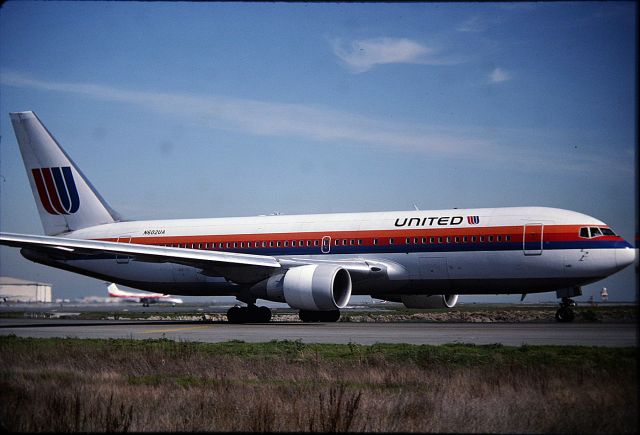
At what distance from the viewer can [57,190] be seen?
37125mm

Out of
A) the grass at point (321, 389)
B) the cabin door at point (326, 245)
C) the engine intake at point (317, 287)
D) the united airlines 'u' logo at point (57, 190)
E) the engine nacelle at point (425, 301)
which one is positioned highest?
the united airlines 'u' logo at point (57, 190)

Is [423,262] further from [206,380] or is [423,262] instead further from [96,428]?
[96,428]

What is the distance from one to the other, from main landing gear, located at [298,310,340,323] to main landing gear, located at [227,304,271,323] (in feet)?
4.85

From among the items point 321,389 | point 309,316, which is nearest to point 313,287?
point 309,316

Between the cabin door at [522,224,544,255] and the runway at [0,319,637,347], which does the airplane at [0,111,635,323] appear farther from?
the runway at [0,319,637,347]

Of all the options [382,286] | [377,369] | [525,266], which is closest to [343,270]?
[382,286]

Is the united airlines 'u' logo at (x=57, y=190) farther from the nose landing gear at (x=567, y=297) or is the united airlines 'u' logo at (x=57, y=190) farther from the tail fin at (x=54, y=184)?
the nose landing gear at (x=567, y=297)

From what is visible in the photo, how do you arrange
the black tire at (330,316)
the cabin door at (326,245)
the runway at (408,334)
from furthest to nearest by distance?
the black tire at (330,316) < the cabin door at (326,245) < the runway at (408,334)

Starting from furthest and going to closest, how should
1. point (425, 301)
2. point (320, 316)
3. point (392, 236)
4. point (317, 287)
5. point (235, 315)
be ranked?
1. point (425, 301)
2. point (235, 315)
3. point (320, 316)
4. point (392, 236)
5. point (317, 287)

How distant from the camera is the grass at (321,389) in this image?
9.76 metres

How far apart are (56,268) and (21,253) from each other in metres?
1.59

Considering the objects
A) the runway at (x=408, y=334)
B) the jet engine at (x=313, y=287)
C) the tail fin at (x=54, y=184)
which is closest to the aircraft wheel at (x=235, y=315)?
the jet engine at (x=313, y=287)

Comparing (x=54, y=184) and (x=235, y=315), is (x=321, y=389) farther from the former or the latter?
(x=54, y=184)

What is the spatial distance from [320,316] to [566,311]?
31.8ft
